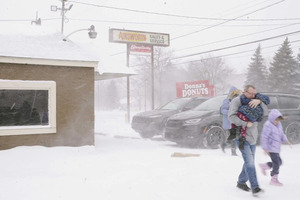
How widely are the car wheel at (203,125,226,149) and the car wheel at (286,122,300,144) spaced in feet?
7.39

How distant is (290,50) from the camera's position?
3769 cm

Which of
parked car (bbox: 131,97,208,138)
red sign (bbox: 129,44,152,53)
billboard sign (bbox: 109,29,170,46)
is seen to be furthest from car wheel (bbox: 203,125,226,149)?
red sign (bbox: 129,44,152,53)

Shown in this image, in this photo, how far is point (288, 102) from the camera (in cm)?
1002

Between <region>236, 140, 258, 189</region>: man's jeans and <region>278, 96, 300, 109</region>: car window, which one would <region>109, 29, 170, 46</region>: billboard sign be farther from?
<region>236, 140, 258, 189</region>: man's jeans

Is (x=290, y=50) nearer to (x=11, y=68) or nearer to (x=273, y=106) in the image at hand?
(x=273, y=106)

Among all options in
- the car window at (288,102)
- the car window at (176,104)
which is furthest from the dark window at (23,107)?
the car window at (288,102)

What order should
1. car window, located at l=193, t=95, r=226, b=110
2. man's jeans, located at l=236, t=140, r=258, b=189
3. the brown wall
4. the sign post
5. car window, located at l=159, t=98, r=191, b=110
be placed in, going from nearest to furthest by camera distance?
man's jeans, located at l=236, t=140, r=258, b=189 < the brown wall < car window, located at l=193, t=95, r=226, b=110 < car window, located at l=159, t=98, r=191, b=110 < the sign post

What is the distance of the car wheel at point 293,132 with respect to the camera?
9.63 m

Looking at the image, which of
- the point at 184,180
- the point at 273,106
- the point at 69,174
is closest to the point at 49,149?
the point at 69,174

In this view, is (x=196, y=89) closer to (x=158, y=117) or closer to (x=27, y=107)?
(x=158, y=117)

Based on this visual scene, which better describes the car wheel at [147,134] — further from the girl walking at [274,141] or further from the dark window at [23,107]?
the girl walking at [274,141]

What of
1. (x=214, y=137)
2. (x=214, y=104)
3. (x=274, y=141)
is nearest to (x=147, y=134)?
(x=214, y=104)

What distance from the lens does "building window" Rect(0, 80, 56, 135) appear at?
7688 mm

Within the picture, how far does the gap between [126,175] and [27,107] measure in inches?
144
